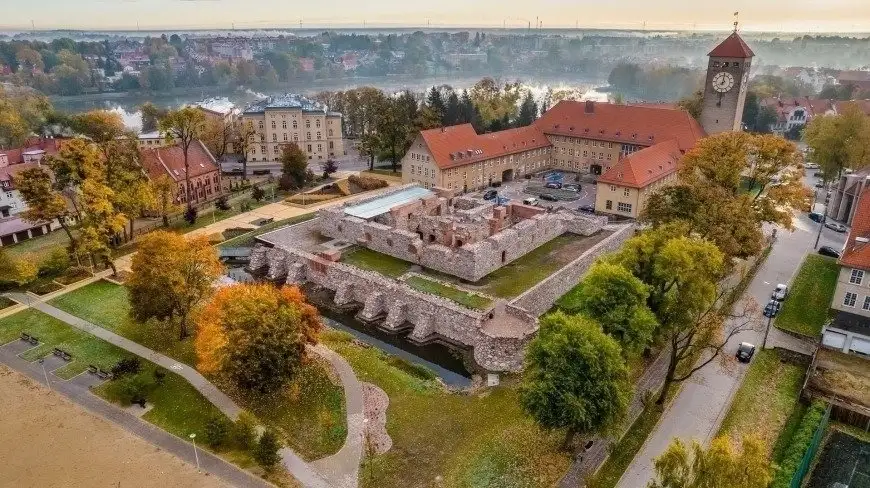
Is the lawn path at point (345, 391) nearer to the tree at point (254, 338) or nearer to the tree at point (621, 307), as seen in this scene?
the tree at point (254, 338)

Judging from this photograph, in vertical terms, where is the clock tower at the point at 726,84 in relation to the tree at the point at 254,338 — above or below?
above

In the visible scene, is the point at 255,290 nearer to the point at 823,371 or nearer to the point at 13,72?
the point at 823,371

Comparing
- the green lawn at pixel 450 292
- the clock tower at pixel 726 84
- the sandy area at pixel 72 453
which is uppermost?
the clock tower at pixel 726 84

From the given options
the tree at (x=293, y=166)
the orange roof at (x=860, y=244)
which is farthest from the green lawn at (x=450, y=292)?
the tree at (x=293, y=166)

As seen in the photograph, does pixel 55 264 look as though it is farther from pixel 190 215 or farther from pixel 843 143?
pixel 843 143

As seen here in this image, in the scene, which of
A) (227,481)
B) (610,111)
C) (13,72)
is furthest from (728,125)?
(13,72)

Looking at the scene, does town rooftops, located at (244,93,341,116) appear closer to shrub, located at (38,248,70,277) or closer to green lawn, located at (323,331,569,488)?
shrub, located at (38,248,70,277)
